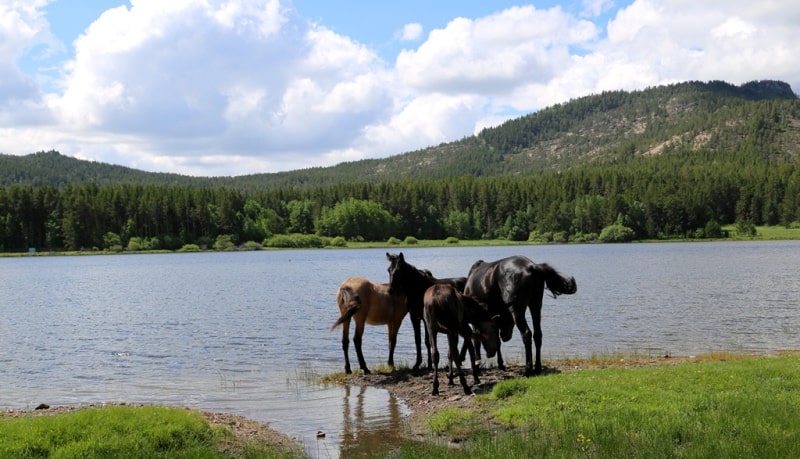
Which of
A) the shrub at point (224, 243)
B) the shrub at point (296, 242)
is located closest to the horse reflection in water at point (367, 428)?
the shrub at point (224, 243)

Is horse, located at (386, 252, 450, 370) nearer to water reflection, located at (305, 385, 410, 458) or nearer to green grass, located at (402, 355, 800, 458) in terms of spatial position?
water reflection, located at (305, 385, 410, 458)

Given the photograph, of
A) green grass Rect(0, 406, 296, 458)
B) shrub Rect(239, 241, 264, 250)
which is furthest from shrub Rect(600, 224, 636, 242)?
green grass Rect(0, 406, 296, 458)

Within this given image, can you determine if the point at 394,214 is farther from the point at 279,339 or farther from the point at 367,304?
the point at 367,304

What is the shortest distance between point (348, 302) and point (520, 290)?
4.94 m

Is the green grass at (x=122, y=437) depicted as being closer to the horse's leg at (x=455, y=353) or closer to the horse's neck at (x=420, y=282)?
the horse's leg at (x=455, y=353)

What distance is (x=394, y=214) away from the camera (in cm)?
19600

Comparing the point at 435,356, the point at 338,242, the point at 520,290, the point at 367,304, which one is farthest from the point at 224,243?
the point at 435,356

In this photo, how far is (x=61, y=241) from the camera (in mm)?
159250

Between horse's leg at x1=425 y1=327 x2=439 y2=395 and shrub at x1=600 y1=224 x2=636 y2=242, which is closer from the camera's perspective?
horse's leg at x1=425 y1=327 x2=439 y2=395

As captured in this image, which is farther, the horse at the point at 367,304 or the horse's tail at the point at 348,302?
the horse at the point at 367,304

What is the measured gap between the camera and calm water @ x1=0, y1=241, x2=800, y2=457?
56.3 feet

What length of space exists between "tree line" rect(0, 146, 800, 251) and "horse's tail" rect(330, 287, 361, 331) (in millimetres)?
152011

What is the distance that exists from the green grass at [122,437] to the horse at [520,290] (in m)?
7.14

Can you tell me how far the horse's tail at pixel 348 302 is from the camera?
1841 centimetres
